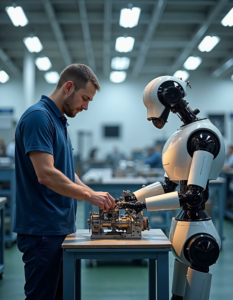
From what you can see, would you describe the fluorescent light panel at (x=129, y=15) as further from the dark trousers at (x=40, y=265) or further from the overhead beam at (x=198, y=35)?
the dark trousers at (x=40, y=265)

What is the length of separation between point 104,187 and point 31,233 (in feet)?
8.96

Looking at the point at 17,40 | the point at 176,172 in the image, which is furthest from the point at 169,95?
the point at 17,40

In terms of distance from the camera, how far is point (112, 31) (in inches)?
308

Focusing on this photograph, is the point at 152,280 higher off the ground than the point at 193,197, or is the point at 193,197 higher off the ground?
the point at 193,197

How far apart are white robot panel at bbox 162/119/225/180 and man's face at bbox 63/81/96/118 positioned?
0.55 metres

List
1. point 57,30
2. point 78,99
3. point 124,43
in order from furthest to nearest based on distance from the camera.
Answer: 1. point 124,43
2. point 57,30
3. point 78,99

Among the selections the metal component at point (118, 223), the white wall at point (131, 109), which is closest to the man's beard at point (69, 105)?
the metal component at point (118, 223)

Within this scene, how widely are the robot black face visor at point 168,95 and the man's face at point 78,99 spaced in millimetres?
379

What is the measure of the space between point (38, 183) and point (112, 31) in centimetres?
682

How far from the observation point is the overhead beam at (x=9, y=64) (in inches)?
381

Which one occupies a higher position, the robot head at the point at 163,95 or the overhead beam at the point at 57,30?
the overhead beam at the point at 57,30


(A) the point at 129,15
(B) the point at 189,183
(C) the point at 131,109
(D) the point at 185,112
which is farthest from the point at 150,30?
(B) the point at 189,183

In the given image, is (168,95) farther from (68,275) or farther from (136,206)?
(68,275)

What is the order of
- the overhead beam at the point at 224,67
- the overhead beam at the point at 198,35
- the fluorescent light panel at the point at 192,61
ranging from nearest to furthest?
1. the overhead beam at the point at 198,35
2. the fluorescent light panel at the point at 192,61
3. the overhead beam at the point at 224,67
